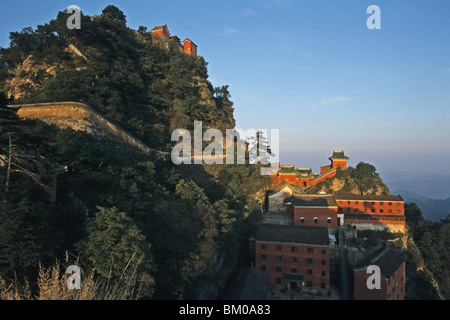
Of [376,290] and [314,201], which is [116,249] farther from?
[314,201]

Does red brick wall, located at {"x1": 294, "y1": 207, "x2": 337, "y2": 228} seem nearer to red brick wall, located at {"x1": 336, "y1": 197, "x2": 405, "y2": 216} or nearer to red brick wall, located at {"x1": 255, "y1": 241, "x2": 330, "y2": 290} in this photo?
red brick wall, located at {"x1": 336, "y1": 197, "x2": 405, "y2": 216}

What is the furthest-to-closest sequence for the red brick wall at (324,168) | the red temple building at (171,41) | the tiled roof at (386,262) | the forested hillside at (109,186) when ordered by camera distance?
the red temple building at (171,41), the red brick wall at (324,168), the tiled roof at (386,262), the forested hillside at (109,186)

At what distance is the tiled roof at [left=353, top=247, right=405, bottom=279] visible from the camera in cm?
1723

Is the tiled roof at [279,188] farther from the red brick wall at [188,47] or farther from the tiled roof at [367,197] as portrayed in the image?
the red brick wall at [188,47]

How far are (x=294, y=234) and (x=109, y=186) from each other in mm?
12823

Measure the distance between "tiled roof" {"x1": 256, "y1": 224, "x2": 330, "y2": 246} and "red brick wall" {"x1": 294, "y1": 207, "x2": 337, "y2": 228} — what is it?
228 cm

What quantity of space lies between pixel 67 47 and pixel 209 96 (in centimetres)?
1623

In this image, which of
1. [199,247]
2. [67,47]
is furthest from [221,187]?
[67,47]

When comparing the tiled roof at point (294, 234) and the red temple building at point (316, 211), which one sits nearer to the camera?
the tiled roof at point (294, 234)

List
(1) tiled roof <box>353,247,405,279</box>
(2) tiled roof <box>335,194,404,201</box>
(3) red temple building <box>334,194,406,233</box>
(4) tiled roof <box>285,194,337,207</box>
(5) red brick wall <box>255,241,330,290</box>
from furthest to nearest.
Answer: (2) tiled roof <box>335,194,404,201</box> < (3) red temple building <box>334,194,406,233</box> < (4) tiled roof <box>285,194,337,207</box> < (5) red brick wall <box>255,241,330,290</box> < (1) tiled roof <box>353,247,405,279</box>

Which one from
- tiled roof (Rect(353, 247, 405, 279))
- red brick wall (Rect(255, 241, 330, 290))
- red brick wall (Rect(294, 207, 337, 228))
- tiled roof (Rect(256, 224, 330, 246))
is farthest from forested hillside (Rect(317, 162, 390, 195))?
red brick wall (Rect(255, 241, 330, 290))

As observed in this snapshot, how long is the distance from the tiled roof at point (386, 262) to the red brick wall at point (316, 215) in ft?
13.2

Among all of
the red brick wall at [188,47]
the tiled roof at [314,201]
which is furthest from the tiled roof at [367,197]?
the red brick wall at [188,47]

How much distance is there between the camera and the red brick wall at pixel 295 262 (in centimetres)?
1933
